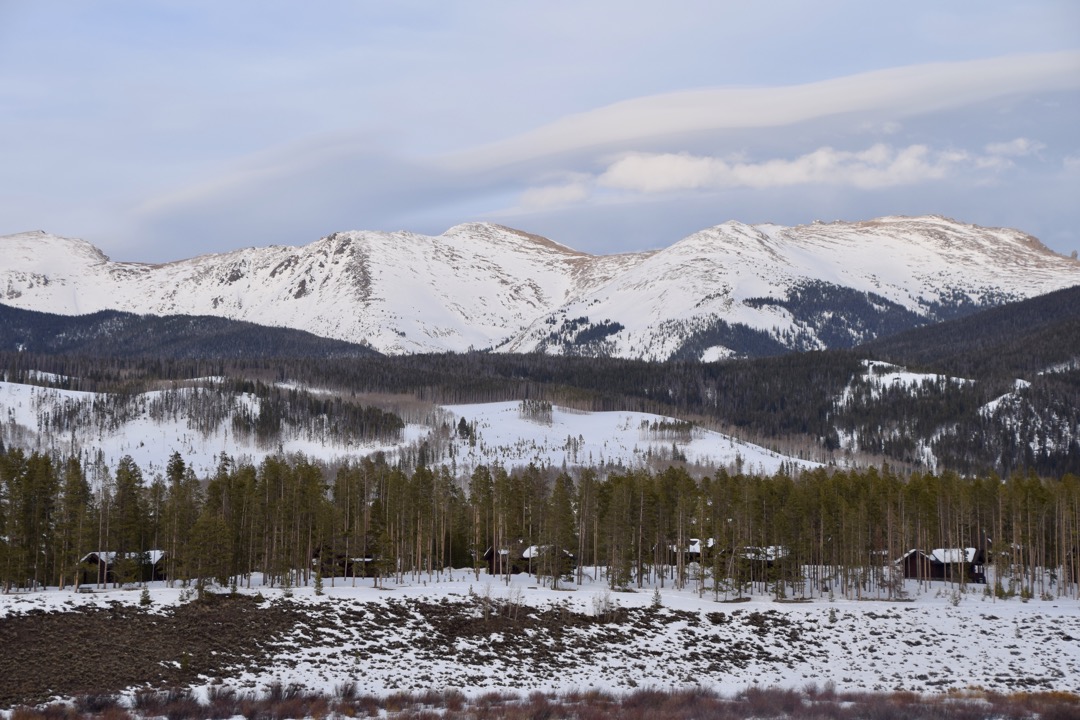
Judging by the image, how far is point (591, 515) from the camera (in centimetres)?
11381

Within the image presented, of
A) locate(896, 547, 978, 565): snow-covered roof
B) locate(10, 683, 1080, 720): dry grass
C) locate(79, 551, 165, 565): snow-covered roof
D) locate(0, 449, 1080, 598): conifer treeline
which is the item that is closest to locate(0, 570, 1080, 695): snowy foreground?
locate(10, 683, 1080, 720): dry grass

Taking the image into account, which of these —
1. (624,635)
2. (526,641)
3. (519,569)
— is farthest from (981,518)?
(526,641)

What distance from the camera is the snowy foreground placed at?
63781 mm

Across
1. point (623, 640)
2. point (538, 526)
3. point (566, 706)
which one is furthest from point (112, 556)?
point (566, 706)

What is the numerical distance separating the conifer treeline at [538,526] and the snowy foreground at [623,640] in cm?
656

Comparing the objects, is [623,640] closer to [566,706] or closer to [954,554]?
[566,706]

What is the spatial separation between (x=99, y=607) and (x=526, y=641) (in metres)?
26.6

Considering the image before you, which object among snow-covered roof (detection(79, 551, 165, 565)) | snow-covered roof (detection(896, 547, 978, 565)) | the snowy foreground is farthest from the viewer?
snow-covered roof (detection(896, 547, 978, 565))

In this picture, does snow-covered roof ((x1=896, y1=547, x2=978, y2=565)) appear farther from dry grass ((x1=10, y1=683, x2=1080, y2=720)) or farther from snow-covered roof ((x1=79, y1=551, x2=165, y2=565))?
snow-covered roof ((x1=79, y1=551, x2=165, y2=565))

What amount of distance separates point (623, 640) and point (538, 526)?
34.9 metres

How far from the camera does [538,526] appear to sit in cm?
11031

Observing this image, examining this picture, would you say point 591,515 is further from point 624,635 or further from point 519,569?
point 624,635

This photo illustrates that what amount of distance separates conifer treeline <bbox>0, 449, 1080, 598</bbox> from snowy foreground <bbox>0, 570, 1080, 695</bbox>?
6.56 m

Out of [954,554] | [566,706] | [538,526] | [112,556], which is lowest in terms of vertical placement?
[566,706]
